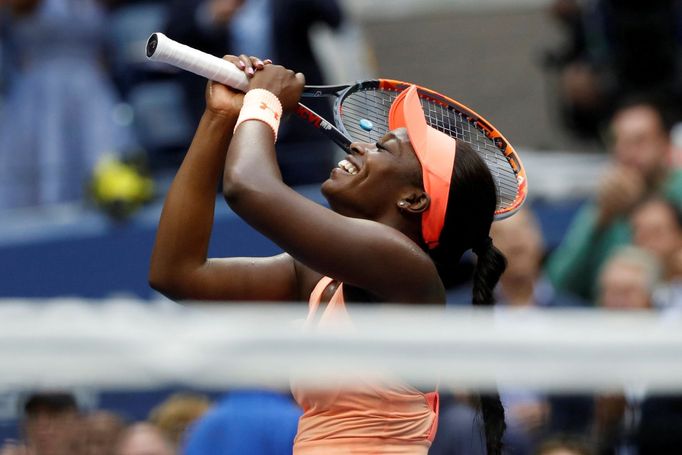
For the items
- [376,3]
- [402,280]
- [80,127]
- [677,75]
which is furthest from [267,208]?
[376,3]

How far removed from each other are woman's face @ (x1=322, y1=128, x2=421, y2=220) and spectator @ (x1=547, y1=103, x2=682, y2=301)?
3107 millimetres

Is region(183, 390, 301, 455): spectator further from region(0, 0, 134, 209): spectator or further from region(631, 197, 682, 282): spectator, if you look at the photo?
region(0, 0, 134, 209): spectator

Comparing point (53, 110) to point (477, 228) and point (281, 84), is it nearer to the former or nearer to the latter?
point (281, 84)

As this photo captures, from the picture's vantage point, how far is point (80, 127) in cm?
A: 700

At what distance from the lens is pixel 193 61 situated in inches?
120

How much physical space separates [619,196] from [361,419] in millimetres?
3381

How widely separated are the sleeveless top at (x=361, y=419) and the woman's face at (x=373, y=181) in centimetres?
24

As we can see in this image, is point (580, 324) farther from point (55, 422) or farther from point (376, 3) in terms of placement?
point (376, 3)

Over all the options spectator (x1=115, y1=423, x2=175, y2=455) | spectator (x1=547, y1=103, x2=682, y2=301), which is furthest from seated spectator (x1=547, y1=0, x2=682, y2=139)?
spectator (x1=115, y1=423, x2=175, y2=455)

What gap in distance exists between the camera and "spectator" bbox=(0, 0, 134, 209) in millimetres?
6883

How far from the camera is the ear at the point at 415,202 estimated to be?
3.15 metres

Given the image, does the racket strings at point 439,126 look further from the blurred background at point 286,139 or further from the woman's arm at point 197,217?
the blurred background at point 286,139

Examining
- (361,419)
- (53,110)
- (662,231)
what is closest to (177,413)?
(361,419)

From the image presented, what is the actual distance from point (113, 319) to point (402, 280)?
71 cm
